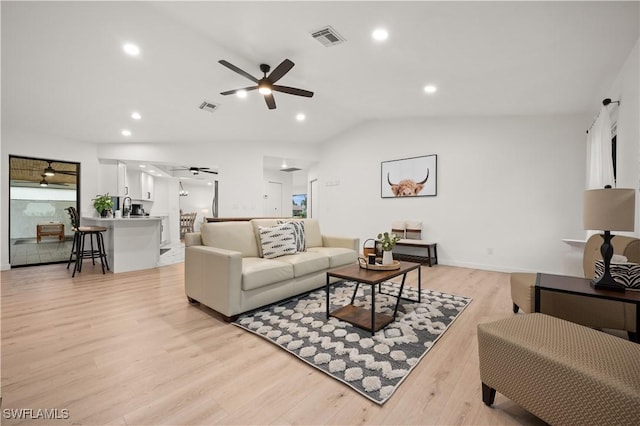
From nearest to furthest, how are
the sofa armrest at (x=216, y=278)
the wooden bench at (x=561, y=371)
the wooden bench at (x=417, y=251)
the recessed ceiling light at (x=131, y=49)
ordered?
the wooden bench at (x=561, y=371)
the sofa armrest at (x=216, y=278)
the recessed ceiling light at (x=131, y=49)
the wooden bench at (x=417, y=251)

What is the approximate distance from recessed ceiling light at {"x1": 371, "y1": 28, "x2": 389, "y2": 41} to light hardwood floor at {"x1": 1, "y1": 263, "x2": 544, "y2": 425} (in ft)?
9.38

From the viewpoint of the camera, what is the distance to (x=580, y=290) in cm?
170

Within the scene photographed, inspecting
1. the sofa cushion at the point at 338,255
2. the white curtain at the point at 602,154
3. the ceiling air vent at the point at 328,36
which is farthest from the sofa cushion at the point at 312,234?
the white curtain at the point at 602,154

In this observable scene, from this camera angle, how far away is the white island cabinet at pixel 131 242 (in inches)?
174

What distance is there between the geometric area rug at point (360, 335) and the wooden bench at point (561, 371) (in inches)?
21.3

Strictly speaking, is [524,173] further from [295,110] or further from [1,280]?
[1,280]

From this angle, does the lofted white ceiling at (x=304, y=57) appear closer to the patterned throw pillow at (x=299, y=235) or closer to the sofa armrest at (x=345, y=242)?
the patterned throw pillow at (x=299, y=235)

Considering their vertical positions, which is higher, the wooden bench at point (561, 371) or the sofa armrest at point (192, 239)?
the sofa armrest at point (192, 239)

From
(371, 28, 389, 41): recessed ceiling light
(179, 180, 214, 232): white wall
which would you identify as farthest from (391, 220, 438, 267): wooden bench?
(179, 180, 214, 232): white wall

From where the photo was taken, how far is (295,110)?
16.9 feet

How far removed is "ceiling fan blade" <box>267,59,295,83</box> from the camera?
283 centimetres

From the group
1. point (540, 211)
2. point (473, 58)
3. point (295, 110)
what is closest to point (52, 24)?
point (295, 110)

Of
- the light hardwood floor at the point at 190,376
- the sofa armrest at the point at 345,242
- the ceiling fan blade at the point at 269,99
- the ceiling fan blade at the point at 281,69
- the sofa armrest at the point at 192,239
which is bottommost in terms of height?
the light hardwood floor at the point at 190,376

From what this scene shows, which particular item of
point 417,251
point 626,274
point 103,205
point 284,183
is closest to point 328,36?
point 626,274
